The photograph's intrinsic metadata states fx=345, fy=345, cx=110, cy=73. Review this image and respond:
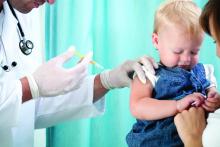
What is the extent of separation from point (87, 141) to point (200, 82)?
3.20 ft

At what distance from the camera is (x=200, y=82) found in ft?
4.30

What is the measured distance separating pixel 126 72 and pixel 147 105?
0.36 m

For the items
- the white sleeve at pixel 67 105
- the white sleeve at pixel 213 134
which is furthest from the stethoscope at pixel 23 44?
the white sleeve at pixel 213 134

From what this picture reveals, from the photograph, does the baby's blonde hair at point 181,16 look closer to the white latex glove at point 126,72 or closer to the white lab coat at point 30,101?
the white latex glove at point 126,72

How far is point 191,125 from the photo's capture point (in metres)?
1.13

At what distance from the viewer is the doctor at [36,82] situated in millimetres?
1342

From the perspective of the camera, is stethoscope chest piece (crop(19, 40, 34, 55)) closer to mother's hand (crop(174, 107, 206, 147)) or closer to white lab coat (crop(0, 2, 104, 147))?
white lab coat (crop(0, 2, 104, 147))

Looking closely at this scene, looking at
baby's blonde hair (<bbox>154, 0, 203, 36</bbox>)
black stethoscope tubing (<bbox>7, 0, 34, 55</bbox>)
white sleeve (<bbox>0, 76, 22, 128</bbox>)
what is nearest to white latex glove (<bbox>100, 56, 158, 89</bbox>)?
baby's blonde hair (<bbox>154, 0, 203, 36</bbox>)

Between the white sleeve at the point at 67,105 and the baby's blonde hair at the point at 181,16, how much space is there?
0.52 meters

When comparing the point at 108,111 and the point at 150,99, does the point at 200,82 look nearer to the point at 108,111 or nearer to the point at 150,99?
the point at 150,99

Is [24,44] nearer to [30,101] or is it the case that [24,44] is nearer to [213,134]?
[30,101]

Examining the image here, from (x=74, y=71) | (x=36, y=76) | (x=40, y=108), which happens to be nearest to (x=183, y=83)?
(x=74, y=71)

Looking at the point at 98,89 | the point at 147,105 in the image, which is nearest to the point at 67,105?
the point at 98,89

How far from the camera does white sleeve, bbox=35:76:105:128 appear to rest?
168 centimetres
